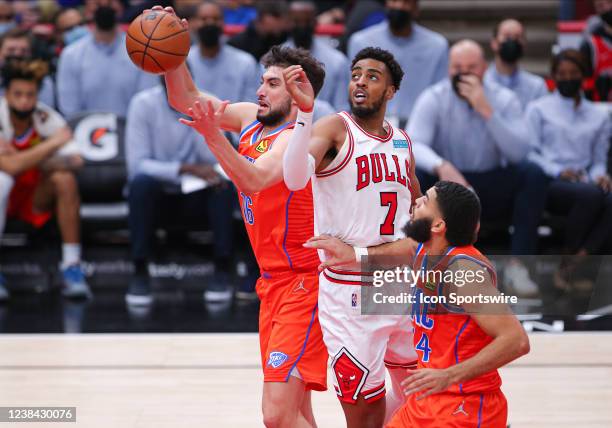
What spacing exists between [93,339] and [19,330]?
1.96ft

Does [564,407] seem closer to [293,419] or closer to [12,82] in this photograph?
[293,419]

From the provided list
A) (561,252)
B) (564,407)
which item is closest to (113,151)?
(561,252)

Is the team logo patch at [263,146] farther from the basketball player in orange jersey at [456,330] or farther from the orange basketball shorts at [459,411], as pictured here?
the orange basketball shorts at [459,411]

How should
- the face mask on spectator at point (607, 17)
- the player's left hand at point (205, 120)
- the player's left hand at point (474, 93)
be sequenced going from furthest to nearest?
1. the face mask on spectator at point (607, 17)
2. the player's left hand at point (474, 93)
3. the player's left hand at point (205, 120)

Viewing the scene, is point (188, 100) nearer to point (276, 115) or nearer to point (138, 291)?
point (276, 115)

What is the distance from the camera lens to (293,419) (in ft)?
12.1

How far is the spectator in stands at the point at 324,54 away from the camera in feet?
25.1

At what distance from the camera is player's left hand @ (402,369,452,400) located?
3055mm

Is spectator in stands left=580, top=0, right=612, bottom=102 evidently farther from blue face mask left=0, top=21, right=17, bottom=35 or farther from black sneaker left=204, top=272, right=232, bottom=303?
blue face mask left=0, top=21, right=17, bottom=35

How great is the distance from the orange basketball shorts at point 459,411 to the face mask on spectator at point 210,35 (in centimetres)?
508

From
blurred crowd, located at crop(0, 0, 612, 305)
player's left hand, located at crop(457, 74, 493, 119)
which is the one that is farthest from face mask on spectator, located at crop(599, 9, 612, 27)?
player's left hand, located at crop(457, 74, 493, 119)

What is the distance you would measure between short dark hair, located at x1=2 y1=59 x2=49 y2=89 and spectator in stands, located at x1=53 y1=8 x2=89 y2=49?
1.58 meters

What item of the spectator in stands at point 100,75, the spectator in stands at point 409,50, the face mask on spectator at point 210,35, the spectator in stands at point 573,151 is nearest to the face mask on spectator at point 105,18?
the spectator in stands at point 100,75

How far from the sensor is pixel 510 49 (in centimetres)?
773
